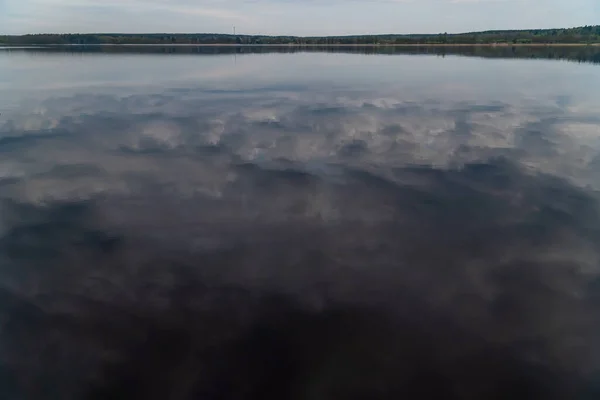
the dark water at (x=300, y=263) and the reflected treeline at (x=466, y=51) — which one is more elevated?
the reflected treeline at (x=466, y=51)

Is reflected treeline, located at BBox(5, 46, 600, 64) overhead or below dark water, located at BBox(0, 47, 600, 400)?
overhead

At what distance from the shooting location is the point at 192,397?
527cm

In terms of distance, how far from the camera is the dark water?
18.5 ft

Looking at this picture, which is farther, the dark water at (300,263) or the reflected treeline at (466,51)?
the reflected treeline at (466,51)

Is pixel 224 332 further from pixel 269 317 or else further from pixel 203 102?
pixel 203 102

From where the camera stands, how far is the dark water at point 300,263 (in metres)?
5.65

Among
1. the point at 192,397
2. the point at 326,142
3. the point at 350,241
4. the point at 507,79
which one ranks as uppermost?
the point at 507,79

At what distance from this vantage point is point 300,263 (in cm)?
795

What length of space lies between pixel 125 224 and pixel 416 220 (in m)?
6.12

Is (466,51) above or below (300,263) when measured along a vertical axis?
above

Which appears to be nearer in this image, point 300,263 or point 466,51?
point 300,263

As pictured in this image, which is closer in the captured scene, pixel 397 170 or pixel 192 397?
pixel 192 397

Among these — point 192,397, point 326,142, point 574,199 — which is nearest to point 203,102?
point 326,142

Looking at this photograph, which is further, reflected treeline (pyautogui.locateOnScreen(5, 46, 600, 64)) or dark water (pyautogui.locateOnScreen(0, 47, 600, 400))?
reflected treeline (pyautogui.locateOnScreen(5, 46, 600, 64))
